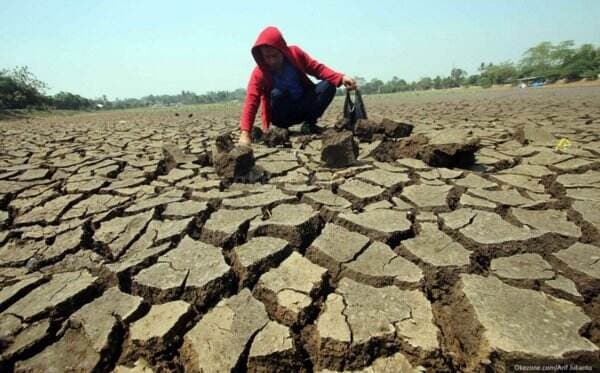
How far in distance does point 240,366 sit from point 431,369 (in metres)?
0.54

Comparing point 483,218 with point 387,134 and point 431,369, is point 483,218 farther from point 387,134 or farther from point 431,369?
point 387,134

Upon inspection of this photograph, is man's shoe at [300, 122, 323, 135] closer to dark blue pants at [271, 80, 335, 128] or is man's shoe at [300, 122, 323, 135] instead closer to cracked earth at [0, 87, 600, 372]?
dark blue pants at [271, 80, 335, 128]

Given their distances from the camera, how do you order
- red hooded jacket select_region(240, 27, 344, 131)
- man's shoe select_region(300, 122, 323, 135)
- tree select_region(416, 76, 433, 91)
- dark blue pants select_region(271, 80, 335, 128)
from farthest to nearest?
tree select_region(416, 76, 433, 91), man's shoe select_region(300, 122, 323, 135), dark blue pants select_region(271, 80, 335, 128), red hooded jacket select_region(240, 27, 344, 131)

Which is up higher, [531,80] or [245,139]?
[245,139]

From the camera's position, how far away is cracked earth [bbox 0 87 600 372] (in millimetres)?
986

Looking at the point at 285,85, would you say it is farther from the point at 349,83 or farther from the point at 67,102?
the point at 67,102

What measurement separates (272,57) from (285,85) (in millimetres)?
341

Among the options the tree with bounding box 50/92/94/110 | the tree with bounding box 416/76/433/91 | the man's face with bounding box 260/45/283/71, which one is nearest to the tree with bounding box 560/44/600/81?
the tree with bounding box 416/76/433/91

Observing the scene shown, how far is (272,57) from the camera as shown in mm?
3553

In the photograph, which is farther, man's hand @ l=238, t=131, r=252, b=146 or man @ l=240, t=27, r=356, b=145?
man @ l=240, t=27, r=356, b=145

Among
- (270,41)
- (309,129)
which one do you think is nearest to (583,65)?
(309,129)

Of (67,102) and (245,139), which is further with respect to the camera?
(67,102)

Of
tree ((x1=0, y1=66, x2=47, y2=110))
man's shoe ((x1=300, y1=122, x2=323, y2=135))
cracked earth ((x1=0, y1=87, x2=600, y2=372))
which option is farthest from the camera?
tree ((x1=0, y1=66, x2=47, y2=110))

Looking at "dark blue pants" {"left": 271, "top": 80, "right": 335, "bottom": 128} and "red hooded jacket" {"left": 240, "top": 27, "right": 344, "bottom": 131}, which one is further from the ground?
"red hooded jacket" {"left": 240, "top": 27, "right": 344, "bottom": 131}
